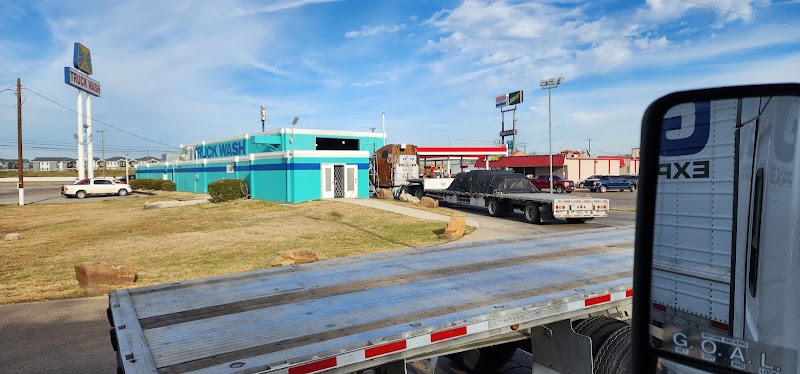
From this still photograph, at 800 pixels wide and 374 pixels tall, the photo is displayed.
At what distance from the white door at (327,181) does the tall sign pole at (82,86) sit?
31.0 meters

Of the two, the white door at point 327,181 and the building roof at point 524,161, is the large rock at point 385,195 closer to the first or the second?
the white door at point 327,181

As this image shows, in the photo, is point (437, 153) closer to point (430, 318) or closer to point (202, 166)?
point (202, 166)

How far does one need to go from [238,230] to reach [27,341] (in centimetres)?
1067

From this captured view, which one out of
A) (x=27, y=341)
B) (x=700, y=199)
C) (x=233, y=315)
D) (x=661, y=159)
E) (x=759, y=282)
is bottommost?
(x=27, y=341)

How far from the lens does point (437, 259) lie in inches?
199

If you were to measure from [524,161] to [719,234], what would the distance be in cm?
5692

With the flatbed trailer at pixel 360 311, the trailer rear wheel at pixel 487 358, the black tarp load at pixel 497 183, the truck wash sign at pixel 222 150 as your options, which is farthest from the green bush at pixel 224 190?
the trailer rear wheel at pixel 487 358

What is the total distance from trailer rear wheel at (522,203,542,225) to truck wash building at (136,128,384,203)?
46.8ft

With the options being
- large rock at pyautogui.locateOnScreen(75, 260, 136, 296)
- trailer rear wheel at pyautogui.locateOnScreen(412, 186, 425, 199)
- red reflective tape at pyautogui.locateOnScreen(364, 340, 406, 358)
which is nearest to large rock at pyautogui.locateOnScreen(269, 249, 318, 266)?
large rock at pyautogui.locateOnScreen(75, 260, 136, 296)

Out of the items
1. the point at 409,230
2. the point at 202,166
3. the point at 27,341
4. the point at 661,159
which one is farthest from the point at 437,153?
the point at 661,159

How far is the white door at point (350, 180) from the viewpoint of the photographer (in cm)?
3002

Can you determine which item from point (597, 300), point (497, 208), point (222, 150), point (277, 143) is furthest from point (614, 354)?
point (222, 150)

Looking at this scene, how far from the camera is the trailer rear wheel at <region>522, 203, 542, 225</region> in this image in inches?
689

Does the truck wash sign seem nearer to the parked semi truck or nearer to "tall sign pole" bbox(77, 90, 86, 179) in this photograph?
"tall sign pole" bbox(77, 90, 86, 179)
